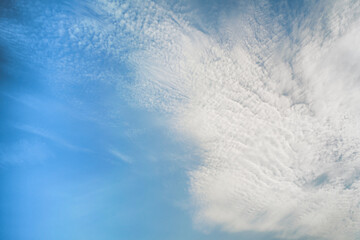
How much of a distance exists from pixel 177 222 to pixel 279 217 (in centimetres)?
639

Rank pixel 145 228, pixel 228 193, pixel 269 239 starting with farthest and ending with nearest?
pixel 145 228 < pixel 269 239 < pixel 228 193

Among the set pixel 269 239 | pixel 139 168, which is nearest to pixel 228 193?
pixel 139 168

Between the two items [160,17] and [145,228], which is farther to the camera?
[145,228]

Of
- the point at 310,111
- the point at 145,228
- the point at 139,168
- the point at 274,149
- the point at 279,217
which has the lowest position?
the point at 145,228

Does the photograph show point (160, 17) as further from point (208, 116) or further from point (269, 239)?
point (269, 239)

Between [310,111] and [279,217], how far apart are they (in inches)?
282

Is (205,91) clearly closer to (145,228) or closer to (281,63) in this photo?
(281,63)

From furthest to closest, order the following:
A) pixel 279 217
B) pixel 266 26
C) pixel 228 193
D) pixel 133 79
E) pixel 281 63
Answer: pixel 279 217 → pixel 228 193 → pixel 133 79 → pixel 281 63 → pixel 266 26

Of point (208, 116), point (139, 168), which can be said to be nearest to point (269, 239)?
point (139, 168)

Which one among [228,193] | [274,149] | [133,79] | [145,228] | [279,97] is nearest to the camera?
[279,97]

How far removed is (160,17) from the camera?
368 centimetres

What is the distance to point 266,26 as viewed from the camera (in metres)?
3.64

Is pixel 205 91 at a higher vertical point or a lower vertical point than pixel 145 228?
higher

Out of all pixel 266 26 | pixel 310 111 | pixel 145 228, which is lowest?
pixel 145 228
